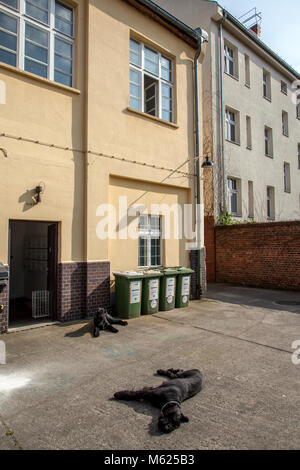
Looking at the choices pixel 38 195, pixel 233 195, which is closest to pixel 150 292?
pixel 38 195

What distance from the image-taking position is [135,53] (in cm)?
873

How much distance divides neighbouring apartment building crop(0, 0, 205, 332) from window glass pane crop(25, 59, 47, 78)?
0.02 m

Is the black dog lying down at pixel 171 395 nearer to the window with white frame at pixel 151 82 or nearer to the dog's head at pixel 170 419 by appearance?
the dog's head at pixel 170 419

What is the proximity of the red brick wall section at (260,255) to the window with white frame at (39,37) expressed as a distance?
8807 mm

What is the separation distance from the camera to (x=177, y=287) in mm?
8539

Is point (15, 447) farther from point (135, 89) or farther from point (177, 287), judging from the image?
point (135, 89)

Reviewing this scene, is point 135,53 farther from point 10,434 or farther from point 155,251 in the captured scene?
point 10,434

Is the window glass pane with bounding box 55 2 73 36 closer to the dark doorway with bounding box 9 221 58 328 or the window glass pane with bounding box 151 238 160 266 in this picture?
the dark doorway with bounding box 9 221 58 328

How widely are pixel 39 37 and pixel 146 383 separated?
733 centimetres

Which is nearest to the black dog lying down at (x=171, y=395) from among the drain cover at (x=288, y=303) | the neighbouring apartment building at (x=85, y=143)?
the neighbouring apartment building at (x=85, y=143)

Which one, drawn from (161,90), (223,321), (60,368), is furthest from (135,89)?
(60,368)

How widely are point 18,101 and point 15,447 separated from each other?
604 centimetres

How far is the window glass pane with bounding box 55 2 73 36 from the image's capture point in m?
7.12

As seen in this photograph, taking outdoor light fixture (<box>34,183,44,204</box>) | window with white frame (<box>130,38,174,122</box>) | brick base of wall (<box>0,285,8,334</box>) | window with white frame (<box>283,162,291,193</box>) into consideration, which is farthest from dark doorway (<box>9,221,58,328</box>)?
window with white frame (<box>283,162,291,193</box>)
